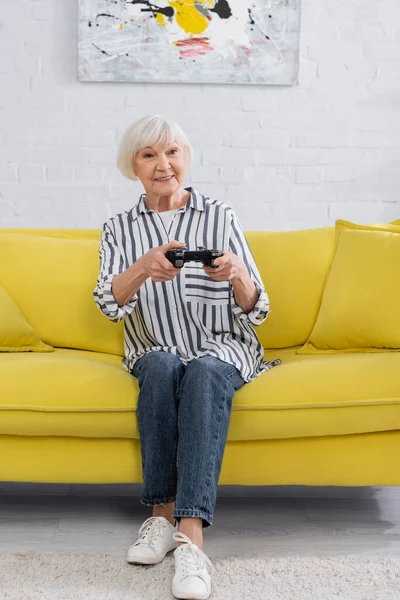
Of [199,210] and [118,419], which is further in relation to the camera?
[199,210]

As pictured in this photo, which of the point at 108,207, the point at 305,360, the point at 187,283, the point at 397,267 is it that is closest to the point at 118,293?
the point at 187,283

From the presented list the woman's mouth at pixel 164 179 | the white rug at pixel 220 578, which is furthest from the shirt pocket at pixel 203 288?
the white rug at pixel 220 578

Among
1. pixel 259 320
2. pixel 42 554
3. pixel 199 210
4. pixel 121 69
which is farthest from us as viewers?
pixel 121 69

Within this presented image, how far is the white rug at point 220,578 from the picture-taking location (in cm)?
170

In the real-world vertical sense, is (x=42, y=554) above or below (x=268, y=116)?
below

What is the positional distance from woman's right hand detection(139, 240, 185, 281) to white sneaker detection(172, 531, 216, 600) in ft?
1.95

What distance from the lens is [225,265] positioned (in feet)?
6.25

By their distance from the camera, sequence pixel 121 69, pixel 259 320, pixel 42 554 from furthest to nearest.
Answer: pixel 121 69 < pixel 259 320 < pixel 42 554

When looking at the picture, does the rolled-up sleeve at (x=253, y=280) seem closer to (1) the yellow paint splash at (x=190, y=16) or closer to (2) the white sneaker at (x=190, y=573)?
(2) the white sneaker at (x=190, y=573)

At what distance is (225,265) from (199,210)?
308 mm

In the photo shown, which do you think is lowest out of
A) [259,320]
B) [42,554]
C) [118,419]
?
[42,554]

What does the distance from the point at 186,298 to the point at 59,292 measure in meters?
0.50

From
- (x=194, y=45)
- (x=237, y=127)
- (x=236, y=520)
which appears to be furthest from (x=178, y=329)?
(x=194, y=45)

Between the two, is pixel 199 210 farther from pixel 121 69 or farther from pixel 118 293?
pixel 121 69
